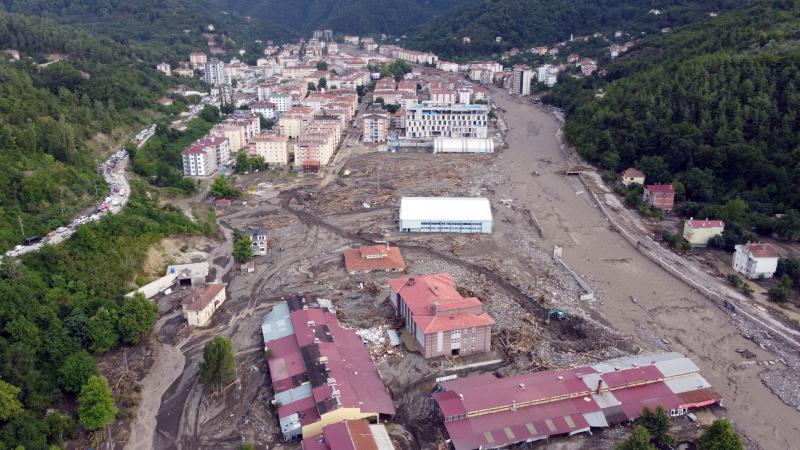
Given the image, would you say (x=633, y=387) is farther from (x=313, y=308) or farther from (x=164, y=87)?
(x=164, y=87)

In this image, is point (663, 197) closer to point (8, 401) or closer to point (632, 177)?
point (632, 177)

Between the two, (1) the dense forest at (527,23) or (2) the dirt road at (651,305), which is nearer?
(2) the dirt road at (651,305)

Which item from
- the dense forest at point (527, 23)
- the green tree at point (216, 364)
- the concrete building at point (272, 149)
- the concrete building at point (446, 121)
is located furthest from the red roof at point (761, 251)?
the dense forest at point (527, 23)

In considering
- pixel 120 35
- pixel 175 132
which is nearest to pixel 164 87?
pixel 175 132

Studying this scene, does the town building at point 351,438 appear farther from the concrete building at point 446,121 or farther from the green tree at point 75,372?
the concrete building at point 446,121

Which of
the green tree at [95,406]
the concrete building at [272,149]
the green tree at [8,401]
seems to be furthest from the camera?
the concrete building at [272,149]

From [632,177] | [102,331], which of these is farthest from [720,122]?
[102,331]

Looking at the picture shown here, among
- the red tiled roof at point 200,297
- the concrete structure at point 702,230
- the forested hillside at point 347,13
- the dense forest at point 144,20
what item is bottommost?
the red tiled roof at point 200,297
